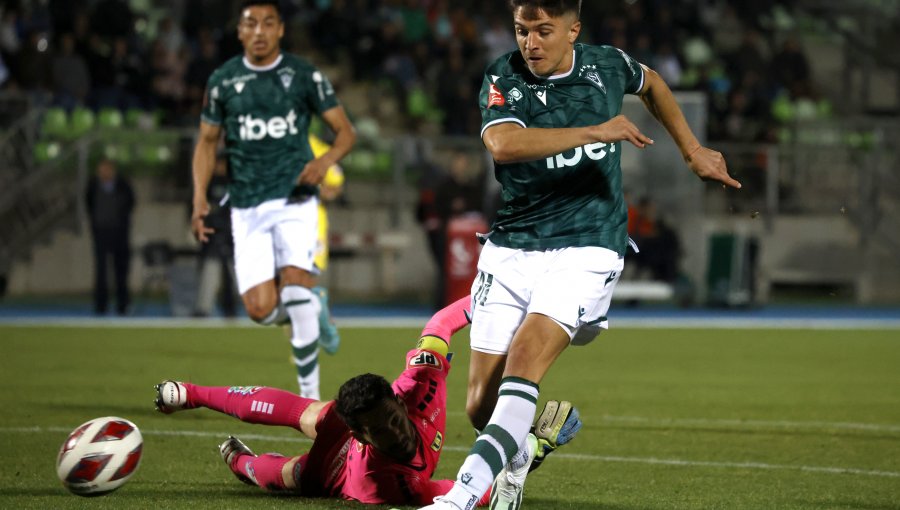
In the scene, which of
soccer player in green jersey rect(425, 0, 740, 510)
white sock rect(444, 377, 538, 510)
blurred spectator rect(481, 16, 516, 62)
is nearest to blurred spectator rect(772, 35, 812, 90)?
blurred spectator rect(481, 16, 516, 62)

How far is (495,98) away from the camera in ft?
19.0

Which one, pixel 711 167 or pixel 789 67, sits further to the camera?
pixel 789 67

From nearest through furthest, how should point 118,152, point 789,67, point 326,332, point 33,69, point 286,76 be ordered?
point 286,76, point 326,332, point 118,152, point 33,69, point 789,67

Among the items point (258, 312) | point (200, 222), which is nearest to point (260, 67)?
point (200, 222)

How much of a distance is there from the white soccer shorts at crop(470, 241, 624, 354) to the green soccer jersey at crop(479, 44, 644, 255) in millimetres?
61

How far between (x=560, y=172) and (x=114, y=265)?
46.9 feet

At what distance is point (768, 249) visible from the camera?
76.1ft

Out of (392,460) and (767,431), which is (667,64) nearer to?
(767,431)

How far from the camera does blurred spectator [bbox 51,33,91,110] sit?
21.8m

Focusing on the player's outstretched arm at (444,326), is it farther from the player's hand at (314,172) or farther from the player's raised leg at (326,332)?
the player's raised leg at (326,332)

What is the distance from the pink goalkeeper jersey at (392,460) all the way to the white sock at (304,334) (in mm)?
2780

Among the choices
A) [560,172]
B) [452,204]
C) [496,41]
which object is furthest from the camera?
[496,41]

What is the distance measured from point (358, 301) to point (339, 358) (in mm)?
8553

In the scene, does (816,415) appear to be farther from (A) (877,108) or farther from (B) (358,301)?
(A) (877,108)
